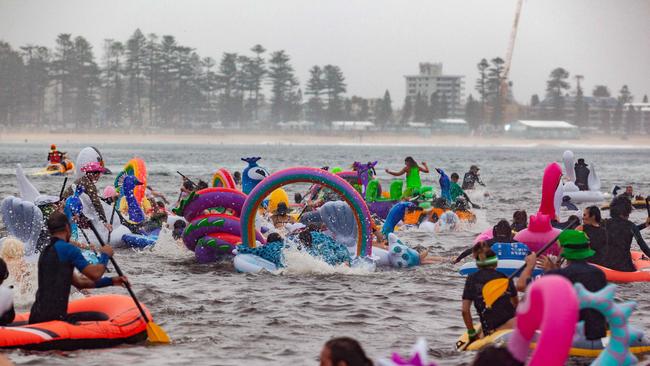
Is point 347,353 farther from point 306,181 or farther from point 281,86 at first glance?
point 281,86

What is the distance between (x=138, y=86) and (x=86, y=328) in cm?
15928

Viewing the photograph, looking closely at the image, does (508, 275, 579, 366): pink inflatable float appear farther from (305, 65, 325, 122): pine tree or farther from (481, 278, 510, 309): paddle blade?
(305, 65, 325, 122): pine tree

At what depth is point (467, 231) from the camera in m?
22.9

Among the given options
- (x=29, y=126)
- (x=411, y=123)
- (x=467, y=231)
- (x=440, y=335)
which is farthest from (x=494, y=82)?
(x=440, y=335)

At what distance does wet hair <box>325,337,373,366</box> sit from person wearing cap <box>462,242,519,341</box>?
349 cm

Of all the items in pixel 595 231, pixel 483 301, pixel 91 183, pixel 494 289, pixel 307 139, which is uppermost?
pixel 91 183

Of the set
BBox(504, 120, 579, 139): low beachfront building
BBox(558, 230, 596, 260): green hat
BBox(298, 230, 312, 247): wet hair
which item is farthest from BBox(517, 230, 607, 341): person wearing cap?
BBox(504, 120, 579, 139): low beachfront building

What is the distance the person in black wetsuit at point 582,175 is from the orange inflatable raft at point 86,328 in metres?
16.0

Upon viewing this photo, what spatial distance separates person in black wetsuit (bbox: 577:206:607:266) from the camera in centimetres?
1232

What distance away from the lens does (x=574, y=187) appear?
23.7m

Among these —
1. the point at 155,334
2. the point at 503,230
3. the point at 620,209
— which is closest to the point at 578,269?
the point at 503,230

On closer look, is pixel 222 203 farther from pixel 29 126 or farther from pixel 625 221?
pixel 29 126

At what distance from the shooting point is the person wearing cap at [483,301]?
30.6 ft

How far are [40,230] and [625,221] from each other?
24.0 feet
